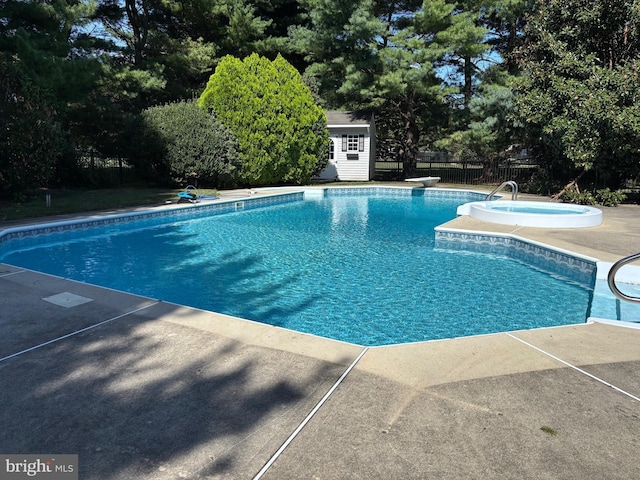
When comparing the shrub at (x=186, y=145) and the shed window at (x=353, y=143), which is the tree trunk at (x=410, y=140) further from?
the shrub at (x=186, y=145)

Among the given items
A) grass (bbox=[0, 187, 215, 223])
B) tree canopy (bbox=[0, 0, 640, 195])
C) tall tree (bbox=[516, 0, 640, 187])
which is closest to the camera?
grass (bbox=[0, 187, 215, 223])

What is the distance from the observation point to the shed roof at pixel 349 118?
22578mm

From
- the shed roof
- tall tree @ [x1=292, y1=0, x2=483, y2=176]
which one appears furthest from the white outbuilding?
tall tree @ [x1=292, y1=0, x2=483, y2=176]

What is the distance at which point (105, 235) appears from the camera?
394 inches

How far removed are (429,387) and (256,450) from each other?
1218 mm

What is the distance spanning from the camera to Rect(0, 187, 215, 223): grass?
10.5 metres

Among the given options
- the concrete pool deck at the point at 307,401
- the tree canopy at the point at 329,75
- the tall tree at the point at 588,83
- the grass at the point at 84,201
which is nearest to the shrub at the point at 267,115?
the tree canopy at the point at 329,75

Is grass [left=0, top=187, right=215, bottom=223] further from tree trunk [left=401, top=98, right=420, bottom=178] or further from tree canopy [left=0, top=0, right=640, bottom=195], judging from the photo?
tree trunk [left=401, top=98, right=420, bottom=178]

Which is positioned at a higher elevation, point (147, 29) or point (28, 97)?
point (147, 29)

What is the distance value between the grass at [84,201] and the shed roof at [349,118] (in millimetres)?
9800

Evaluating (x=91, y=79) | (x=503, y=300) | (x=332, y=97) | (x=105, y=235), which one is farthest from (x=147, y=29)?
(x=503, y=300)

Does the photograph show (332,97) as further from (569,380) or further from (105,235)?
(569,380)

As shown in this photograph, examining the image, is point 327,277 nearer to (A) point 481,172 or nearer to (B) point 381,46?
(B) point 381,46

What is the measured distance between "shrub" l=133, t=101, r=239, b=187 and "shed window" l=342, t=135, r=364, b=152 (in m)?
7.89
